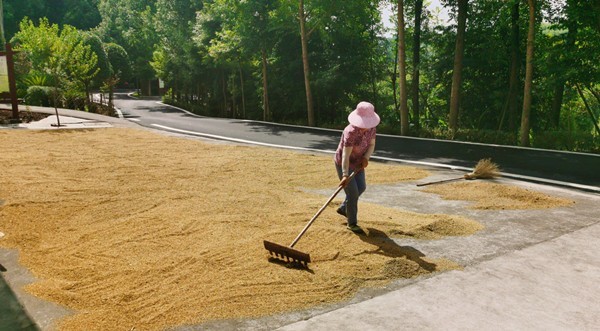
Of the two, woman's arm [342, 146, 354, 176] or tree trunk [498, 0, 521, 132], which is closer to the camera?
woman's arm [342, 146, 354, 176]

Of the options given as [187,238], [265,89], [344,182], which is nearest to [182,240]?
[187,238]

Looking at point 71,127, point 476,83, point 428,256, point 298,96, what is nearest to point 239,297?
point 428,256

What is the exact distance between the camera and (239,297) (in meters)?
4.62

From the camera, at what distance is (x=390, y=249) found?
604 cm

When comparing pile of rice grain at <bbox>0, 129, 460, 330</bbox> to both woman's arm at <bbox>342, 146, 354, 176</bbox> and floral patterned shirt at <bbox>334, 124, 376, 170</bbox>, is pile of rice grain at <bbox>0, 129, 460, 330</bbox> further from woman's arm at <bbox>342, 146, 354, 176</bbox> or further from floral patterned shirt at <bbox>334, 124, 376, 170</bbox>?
floral patterned shirt at <bbox>334, 124, 376, 170</bbox>

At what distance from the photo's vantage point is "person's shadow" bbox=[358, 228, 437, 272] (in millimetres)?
5613

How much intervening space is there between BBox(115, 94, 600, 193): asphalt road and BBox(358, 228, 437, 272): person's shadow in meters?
5.90

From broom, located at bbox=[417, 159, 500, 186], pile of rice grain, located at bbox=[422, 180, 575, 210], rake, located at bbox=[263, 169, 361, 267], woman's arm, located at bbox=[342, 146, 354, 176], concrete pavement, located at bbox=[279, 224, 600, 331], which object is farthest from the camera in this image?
broom, located at bbox=[417, 159, 500, 186]

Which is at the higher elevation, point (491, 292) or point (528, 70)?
point (528, 70)

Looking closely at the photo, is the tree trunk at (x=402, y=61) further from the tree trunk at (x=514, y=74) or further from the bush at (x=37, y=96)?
the bush at (x=37, y=96)

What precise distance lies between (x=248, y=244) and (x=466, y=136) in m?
14.4

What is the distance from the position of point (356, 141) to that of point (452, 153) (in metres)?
9.36

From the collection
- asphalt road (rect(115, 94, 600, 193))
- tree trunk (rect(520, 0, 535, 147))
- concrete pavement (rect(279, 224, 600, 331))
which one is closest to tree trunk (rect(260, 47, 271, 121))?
asphalt road (rect(115, 94, 600, 193))

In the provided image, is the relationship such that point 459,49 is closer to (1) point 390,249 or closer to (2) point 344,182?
(2) point 344,182
